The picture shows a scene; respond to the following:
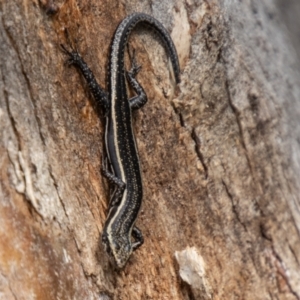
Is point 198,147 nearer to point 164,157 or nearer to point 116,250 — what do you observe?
point 164,157

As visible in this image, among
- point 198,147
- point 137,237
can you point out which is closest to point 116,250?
point 137,237

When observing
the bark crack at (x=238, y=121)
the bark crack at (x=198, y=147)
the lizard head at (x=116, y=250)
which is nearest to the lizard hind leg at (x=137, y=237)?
the lizard head at (x=116, y=250)

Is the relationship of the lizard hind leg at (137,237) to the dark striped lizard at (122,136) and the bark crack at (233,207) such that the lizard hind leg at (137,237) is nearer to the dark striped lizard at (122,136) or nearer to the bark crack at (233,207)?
the dark striped lizard at (122,136)

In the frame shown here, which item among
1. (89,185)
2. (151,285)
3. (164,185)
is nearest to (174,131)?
(164,185)

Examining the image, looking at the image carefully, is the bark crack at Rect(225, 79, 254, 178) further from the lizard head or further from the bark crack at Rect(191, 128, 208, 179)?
the lizard head

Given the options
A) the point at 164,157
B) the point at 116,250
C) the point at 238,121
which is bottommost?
the point at 116,250
